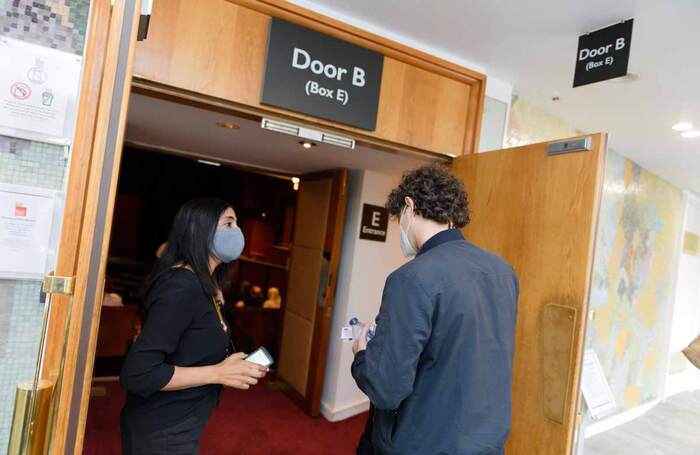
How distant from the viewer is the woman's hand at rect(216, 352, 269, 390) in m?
1.52

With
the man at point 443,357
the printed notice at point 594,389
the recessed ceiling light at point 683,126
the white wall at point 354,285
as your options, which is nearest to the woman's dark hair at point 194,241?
the man at point 443,357

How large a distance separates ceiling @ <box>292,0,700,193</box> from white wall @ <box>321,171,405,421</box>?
5.17ft

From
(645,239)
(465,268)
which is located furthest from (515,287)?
(645,239)

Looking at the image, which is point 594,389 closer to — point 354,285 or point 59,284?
point 59,284

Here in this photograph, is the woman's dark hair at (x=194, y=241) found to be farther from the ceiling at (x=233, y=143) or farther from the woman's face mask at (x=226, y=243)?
the ceiling at (x=233, y=143)

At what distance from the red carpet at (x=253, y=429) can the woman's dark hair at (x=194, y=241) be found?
2.01 meters

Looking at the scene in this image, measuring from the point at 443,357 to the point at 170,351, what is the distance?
0.84 metres

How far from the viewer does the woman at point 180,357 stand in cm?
142

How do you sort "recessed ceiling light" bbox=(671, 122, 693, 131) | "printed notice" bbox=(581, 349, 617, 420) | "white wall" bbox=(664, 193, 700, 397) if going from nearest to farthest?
"printed notice" bbox=(581, 349, 617, 420) → "recessed ceiling light" bbox=(671, 122, 693, 131) → "white wall" bbox=(664, 193, 700, 397)

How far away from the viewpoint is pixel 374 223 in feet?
13.4

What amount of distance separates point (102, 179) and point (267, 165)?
3.47 m

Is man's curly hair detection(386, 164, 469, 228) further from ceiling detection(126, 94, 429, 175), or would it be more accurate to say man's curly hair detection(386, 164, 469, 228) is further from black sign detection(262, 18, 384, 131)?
ceiling detection(126, 94, 429, 175)

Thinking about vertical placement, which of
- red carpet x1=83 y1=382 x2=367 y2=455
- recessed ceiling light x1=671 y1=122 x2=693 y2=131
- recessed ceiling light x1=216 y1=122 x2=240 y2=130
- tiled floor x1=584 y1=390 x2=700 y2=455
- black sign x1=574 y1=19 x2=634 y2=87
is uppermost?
recessed ceiling light x1=671 y1=122 x2=693 y2=131

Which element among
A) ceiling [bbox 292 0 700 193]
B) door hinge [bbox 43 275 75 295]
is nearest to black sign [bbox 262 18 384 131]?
ceiling [bbox 292 0 700 193]
